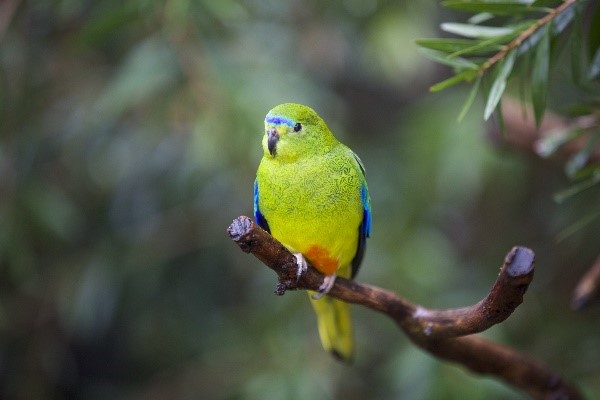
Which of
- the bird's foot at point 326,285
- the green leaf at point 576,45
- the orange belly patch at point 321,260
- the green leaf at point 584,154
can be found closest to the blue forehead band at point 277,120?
the orange belly patch at point 321,260

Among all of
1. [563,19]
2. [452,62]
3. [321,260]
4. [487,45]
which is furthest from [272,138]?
[563,19]

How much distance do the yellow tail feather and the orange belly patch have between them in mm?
271

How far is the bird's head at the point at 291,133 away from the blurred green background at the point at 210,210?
0.97m

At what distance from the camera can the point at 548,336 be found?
3588 mm

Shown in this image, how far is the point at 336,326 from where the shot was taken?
2545 mm

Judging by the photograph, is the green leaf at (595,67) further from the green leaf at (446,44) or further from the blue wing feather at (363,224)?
the blue wing feather at (363,224)

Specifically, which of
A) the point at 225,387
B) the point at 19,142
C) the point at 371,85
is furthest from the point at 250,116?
the point at 371,85

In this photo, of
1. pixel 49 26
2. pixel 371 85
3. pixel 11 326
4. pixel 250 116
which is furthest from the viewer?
pixel 371 85

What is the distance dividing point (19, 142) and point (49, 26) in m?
0.66

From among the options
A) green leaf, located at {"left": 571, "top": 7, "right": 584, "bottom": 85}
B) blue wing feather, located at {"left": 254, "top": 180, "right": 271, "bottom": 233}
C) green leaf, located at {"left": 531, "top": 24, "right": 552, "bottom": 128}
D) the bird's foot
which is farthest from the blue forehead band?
green leaf, located at {"left": 571, "top": 7, "right": 584, "bottom": 85}

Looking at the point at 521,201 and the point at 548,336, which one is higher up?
the point at 521,201

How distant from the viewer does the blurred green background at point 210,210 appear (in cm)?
331

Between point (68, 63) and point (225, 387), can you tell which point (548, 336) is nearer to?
point (225, 387)

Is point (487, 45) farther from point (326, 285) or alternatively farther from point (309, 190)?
point (326, 285)
